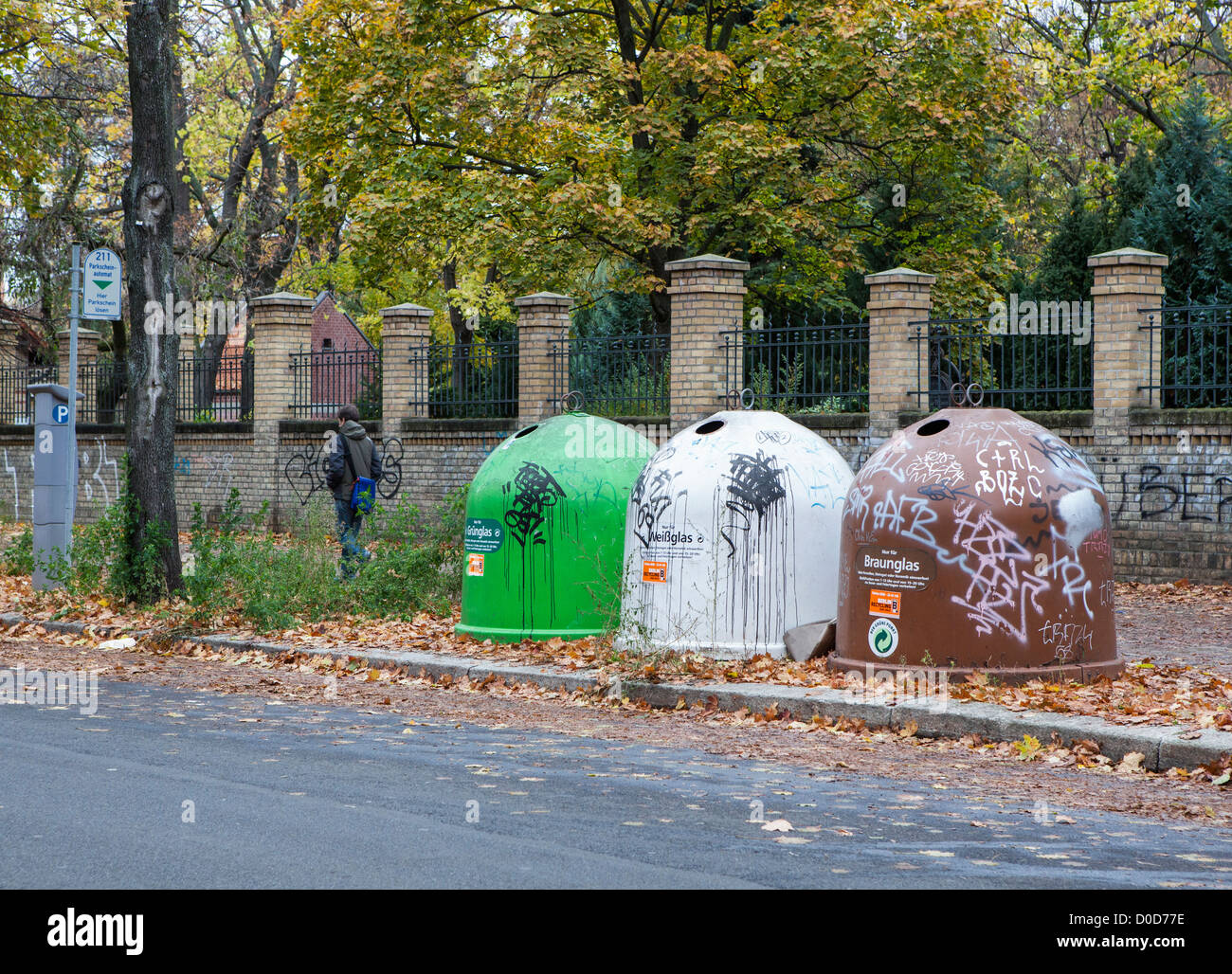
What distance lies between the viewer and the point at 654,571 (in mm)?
10258

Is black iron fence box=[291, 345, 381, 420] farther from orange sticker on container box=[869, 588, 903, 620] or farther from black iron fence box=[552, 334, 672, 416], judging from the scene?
orange sticker on container box=[869, 588, 903, 620]

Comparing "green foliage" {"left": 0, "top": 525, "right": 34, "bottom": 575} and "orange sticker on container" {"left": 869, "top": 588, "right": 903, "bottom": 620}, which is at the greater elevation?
"orange sticker on container" {"left": 869, "top": 588, "right": 903, "bottom": 620}

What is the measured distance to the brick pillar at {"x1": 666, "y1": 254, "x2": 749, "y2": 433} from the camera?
18859 mm

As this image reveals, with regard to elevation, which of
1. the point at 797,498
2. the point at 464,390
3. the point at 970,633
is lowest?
the point at 970,633

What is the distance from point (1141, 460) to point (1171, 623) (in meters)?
3.32

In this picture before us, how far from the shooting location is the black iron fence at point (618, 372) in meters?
19.8

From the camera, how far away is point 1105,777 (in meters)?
7.27

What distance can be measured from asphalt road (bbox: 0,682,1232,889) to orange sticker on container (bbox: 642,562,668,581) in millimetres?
2105

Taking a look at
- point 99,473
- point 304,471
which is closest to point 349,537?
point 304,471

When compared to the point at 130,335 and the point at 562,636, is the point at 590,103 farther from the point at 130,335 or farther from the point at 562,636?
the point at 562,636

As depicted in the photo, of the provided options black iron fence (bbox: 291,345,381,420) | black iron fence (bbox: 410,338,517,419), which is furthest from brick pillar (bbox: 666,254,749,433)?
black iron fence (bbox: 291,345,381,420)

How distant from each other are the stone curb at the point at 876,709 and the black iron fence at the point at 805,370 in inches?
329

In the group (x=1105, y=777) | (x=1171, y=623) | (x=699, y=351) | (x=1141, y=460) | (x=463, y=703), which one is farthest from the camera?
(x=699, y=351)
